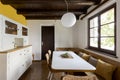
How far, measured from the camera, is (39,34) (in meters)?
7.38

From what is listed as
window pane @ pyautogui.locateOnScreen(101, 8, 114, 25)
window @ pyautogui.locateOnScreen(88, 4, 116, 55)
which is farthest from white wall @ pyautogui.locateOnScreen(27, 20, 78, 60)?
window pane @ pyautogui.locateOnScreen(101, 8, 114, 25)

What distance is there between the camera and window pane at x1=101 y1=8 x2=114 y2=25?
322 cm

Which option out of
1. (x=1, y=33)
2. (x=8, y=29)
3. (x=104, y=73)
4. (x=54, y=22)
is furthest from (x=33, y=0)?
(x=54, y=22)

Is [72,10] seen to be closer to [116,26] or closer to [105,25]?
[105,25]

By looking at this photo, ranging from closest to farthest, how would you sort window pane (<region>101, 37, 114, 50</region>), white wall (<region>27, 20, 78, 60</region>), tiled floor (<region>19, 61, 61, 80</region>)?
window pane (<region>101, 37, 114, 50</region>), tiled floor (<region>19, 61, 61, 80</region>), white wall (<region>27, 20, 78, 60</region>)

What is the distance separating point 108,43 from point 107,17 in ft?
2.28

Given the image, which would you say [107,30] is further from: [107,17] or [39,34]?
[39,34]

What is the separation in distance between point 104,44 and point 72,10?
2.28 metres

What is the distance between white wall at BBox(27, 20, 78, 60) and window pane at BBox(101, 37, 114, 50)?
143 inches

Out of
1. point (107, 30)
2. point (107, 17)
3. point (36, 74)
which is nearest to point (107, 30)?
point (107, 30)

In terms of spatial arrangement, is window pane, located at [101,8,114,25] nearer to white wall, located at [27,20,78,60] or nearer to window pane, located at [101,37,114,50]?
window pane, located at [101,37,114,50]

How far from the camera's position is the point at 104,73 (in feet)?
8.70

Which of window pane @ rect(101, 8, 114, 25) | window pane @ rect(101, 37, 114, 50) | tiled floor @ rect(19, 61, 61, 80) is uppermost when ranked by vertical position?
window pane @ rect(101, 8, 114, 25)

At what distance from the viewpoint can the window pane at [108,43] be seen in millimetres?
3256
